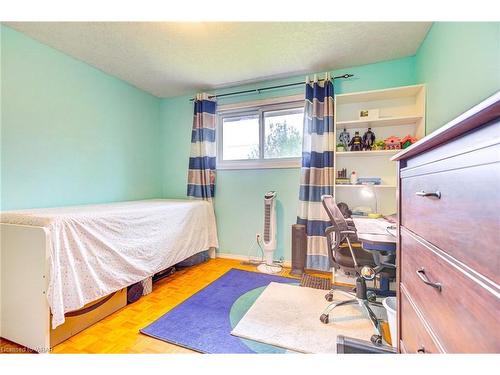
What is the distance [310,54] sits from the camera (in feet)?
7.40

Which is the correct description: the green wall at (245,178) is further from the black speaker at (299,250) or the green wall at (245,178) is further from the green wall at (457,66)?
the green wall at (457,66)

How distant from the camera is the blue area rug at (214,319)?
139 centimetres

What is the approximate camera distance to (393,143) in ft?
7.30

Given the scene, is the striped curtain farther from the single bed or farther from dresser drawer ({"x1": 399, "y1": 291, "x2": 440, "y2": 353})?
dresser drawer ({"x1": 399, "y1": 291, "x2": 440, "y2": 353})

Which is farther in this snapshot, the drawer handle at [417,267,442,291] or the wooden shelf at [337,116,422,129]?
the wooden shelf at [337,116,422,129]

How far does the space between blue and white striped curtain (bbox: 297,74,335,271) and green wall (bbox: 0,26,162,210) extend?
2274 mm

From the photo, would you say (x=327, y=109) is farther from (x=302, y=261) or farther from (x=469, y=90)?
(x=302, y=261)

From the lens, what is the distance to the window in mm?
2844

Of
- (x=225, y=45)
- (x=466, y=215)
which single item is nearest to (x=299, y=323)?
(x=466, y=215)

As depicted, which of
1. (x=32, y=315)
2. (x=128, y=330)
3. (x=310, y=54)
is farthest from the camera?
(x=310, y=54)

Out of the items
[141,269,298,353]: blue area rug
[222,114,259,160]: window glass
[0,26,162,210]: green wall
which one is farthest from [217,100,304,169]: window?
[141,269,298,353]: blue area rug

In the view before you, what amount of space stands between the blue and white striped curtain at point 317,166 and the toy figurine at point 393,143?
0.52m

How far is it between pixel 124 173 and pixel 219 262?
5.64 feet
